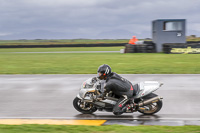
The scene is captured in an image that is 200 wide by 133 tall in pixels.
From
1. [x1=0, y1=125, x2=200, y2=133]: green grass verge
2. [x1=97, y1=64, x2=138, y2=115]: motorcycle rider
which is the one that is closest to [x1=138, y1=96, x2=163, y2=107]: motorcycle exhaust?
[x1=97, y1=64, x2=138, y2=115]: motorcycle rider

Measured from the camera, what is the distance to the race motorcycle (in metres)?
7.29

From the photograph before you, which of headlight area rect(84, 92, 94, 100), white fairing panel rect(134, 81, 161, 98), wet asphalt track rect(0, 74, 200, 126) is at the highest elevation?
white fairing panel rect(134, 81, 161, 98)

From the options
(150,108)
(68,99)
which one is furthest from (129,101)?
(68,99)

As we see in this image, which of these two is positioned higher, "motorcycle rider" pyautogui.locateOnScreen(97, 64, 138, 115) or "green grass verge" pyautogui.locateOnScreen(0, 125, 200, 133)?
"motorcycle rider" pyautogui.locateOnScreen(97, 64, 138, 115)

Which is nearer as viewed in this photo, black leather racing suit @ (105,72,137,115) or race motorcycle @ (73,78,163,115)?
black leather racing suit @ (105,72,137,115)

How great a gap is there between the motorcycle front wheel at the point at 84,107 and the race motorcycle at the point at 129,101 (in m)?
0.07

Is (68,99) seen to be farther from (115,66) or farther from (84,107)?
(115,66)

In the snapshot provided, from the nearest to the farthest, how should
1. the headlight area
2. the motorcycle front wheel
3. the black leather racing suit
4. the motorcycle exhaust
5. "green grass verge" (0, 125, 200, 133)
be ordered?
"green grass verge" (0, 125, 200, 133), the black leather racing suit, the motorcycle exhaust, the headlight area, the motorcycle front wheel

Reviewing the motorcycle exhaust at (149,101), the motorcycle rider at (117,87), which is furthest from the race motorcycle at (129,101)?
the motorcycle rider at (117,87)

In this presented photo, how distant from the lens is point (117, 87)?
280 inches

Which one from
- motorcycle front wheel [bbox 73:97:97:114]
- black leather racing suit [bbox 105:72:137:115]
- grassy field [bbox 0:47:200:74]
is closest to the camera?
black leather racing suit [bbox 105:72:137:115]

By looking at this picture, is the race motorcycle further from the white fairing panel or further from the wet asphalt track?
the wet asphalt track

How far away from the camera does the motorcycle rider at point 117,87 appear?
23.2ft

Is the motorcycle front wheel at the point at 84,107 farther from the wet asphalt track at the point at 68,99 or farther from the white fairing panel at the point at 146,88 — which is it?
the white fairing panel at the point at 146,88
